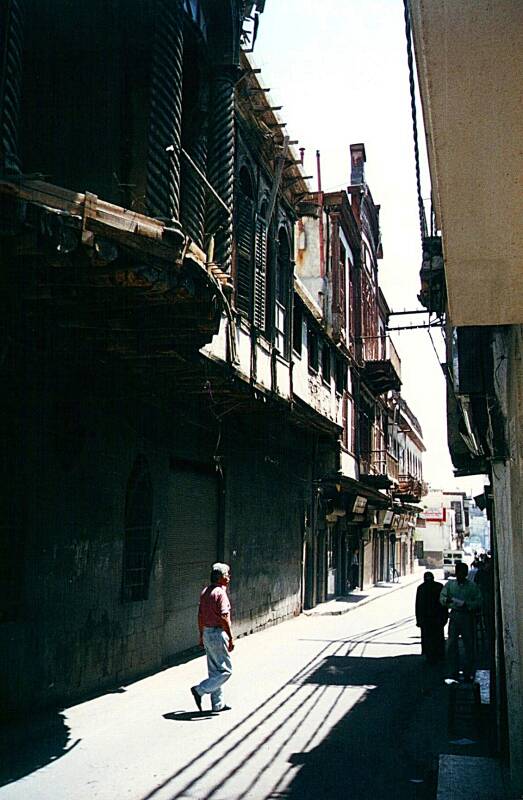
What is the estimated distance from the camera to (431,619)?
12.0m

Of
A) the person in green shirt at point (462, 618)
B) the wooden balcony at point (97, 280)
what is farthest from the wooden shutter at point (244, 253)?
the person in green shirt at point (462, 618)

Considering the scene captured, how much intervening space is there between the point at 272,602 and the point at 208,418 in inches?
231

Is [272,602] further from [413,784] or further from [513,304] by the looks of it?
[513,304]

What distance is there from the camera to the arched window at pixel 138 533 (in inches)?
421

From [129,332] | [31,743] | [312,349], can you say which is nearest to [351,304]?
[312,349]

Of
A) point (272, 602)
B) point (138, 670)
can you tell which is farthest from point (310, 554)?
point (138, 670)

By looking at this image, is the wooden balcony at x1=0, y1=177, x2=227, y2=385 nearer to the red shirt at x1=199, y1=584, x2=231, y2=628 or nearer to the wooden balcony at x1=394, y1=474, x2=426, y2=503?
the red shirt at x1=199, y1=584, x2=231, y2=628

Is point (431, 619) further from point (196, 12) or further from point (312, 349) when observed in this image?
point (312, 349)

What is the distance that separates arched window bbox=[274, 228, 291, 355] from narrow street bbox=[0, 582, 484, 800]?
7.06 metres

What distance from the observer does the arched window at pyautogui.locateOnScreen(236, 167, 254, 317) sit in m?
13.9

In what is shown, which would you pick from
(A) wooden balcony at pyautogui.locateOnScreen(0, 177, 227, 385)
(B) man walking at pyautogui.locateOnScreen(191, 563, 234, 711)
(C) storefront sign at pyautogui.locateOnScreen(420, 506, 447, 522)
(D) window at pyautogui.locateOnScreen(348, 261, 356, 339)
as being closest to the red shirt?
(B) man walking at pyautogui.locateOnScreen(191, 563, 234, 711)

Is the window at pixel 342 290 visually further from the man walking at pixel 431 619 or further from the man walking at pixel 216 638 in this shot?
the man walking at pixel 216 638

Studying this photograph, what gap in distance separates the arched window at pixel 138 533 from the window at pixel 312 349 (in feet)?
33.0

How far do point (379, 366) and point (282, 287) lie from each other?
14294mm
